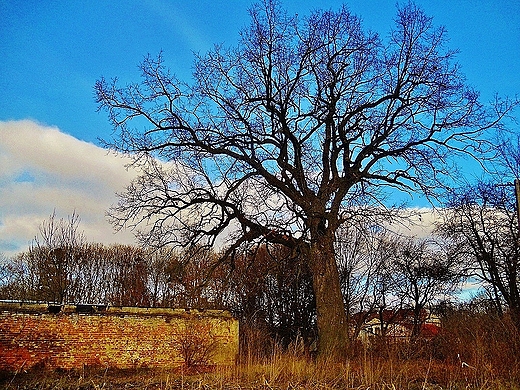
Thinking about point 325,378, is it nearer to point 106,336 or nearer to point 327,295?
point 327,295

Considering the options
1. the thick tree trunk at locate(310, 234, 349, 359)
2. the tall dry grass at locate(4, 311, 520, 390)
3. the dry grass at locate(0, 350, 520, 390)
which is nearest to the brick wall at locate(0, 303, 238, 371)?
the tall dry grass at locate(4, 311, 520, 390)

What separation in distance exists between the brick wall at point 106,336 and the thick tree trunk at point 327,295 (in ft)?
10.4

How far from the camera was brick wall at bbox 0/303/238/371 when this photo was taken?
15.6 meters

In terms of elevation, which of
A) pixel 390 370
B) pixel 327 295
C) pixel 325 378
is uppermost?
pixel 327 295

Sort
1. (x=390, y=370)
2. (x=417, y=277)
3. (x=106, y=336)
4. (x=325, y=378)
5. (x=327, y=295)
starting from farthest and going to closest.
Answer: (x=417, y=277) → (x=106, y=336) → (x=327, y=295) → (x=390, y=370) → (x=325, y=378)

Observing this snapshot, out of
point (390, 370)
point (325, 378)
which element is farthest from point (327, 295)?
point (325, 378)

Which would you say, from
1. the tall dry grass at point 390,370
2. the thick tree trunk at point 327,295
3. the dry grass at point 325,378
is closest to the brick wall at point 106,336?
the tall dry grass at point 390,370

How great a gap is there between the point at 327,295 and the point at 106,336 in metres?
7.33

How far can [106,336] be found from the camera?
17016mm

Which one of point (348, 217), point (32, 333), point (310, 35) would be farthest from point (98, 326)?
point (310, 35)

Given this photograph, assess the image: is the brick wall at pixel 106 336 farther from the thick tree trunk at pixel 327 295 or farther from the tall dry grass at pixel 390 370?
the thick tree trunk at pixel 327 295

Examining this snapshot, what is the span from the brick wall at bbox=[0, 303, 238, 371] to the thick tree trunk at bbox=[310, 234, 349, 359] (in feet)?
10.4

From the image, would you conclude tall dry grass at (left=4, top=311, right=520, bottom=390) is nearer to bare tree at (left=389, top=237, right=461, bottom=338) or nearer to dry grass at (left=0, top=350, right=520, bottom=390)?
dry grass at (left=0, top=350, right=520, bottom=390)

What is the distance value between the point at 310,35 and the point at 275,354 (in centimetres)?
1016
